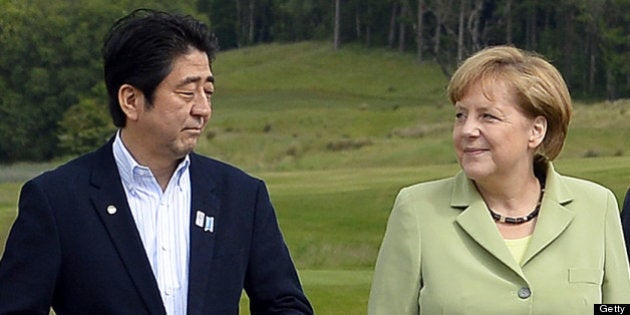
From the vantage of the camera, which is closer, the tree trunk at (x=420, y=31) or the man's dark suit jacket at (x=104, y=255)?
the man's dark suit jacket at (x=104, y=255)

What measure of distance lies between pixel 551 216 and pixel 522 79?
15.8 inches

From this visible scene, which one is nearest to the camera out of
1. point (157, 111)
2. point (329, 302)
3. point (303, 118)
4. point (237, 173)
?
point (157, 111)

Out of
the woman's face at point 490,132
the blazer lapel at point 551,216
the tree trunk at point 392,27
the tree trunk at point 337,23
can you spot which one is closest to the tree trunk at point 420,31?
the tree trunk at point 392,27

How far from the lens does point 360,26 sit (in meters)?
60.2

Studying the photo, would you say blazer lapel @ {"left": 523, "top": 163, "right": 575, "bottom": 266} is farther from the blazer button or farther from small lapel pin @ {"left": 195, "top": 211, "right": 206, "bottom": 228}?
small lapel pin @ {"left": 195, "top": 211, "right": 206, "bottom": 228}

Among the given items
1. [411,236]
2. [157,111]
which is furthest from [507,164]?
[157,111]

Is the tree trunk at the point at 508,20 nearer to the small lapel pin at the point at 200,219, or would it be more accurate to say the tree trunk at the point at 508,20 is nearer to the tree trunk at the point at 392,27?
the tree trunk at the point at 392,27

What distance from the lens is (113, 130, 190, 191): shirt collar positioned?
11.0ft

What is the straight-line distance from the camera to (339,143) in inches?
1639

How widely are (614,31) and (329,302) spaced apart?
4110 cm

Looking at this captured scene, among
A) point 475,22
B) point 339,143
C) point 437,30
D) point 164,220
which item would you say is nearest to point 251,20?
point 437,30

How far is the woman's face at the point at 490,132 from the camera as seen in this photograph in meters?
3.45

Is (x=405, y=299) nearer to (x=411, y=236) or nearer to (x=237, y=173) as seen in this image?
(x=411, y=236)

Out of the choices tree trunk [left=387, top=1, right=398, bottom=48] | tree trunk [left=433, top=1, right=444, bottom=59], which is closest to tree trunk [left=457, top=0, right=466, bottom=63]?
tree trunk [left=433, top=1, right=444, bottom=59]
